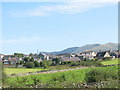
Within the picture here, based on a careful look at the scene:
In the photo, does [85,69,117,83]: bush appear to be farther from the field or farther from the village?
the village

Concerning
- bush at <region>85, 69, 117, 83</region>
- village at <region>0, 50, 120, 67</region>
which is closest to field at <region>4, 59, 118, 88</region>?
bush at <region>85, 69, 117, 83</region>

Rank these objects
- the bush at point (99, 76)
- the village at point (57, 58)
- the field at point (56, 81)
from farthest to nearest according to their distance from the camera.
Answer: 1. the village at point (57, 58)
2. the bush at point (99, 76)
3. the field at point (56, 81)

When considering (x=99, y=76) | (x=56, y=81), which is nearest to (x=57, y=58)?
(x=56, y=81)

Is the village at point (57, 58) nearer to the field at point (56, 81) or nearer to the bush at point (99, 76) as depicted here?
the field at point (56, 81)

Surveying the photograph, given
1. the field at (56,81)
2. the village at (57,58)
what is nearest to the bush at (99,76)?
the field at (56,81)

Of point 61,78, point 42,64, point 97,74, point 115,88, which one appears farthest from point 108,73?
point 42,64

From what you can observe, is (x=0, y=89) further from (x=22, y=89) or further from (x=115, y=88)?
(x=115, y=88)

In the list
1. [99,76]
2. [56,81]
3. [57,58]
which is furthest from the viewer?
[57,58]

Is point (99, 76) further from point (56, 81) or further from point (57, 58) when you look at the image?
point (57, 58)

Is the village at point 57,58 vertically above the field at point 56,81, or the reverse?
the field at point 56,81

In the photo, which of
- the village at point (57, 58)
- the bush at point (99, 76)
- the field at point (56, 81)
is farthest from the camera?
the village at point (57, 58)

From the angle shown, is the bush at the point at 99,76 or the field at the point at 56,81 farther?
the bush at the point at 99,76

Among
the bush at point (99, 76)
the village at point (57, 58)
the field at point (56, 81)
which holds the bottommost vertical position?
the village at point (57, 58)

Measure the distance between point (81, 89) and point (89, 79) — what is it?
3604 mm
